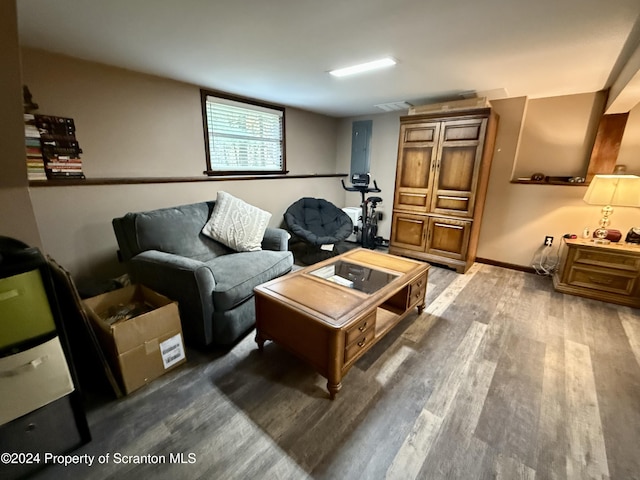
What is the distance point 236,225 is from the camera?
8.45ft

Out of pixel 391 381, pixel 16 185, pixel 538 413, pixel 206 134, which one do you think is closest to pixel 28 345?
pixel 16 185

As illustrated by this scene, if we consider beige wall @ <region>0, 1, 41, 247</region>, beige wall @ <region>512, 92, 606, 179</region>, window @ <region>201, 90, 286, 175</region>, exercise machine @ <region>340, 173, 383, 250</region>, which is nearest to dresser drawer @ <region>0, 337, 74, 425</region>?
beige wall @ <region>0, 1, 41, 247</region>

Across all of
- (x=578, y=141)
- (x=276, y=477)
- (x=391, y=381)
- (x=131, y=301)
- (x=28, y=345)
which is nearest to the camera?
(x=28, y=345)

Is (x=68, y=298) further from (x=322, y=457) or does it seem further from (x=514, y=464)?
(x=514, y=464)

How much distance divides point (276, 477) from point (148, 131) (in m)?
2.87

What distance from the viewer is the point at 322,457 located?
1.21 m

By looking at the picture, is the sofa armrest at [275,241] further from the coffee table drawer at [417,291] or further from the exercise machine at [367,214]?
the exercise machine at [367,214]

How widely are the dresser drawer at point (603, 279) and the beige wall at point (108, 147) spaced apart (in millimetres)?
3935

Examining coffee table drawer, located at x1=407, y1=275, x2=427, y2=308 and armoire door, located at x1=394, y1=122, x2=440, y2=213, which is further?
A: armoire door, located at x1=394, y1=122, x2=440, y2=213

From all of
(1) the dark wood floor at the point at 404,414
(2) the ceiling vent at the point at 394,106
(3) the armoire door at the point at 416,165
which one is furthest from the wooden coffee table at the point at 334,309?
(2) the ceiling vent at the point at 394,106

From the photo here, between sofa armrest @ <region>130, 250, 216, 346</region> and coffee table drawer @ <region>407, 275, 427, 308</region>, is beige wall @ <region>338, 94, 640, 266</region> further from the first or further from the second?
sofa armrest @ <region>130, 250, 216, 346</region>

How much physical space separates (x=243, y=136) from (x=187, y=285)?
2.31 m

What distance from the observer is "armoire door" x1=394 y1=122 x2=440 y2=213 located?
11.1 ft

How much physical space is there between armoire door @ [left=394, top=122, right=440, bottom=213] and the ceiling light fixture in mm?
1363
